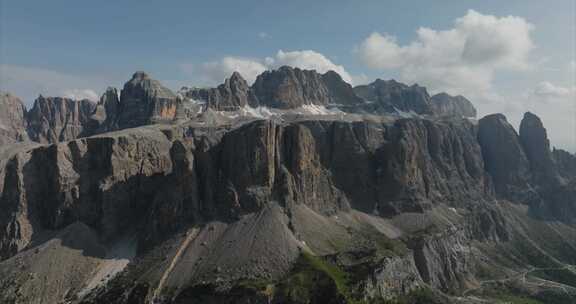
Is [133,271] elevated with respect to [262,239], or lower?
lower

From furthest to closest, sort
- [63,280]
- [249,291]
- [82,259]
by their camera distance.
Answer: [82,259]
[63,280]
[249,291]

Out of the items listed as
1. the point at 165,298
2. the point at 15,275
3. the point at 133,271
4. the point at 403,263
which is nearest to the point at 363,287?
the point at 403,263

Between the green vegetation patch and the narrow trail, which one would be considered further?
the narrow trail

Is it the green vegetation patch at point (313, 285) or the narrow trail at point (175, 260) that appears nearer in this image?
the green vegetation patch at point (313, 285)

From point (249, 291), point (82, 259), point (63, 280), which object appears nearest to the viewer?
point (249, 291)

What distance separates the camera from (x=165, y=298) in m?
164

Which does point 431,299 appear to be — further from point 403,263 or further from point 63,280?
point 63,280

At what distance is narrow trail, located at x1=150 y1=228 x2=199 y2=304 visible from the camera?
16543 centimetres

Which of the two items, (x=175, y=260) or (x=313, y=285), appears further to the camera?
(x=175, y=260)

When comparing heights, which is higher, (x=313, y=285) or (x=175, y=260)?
(x=175, y=260)

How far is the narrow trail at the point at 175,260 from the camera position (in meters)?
165

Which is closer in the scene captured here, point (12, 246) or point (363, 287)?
point (363, 287)

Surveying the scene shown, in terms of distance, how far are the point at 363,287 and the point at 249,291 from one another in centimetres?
4238

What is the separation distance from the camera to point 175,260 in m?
181
